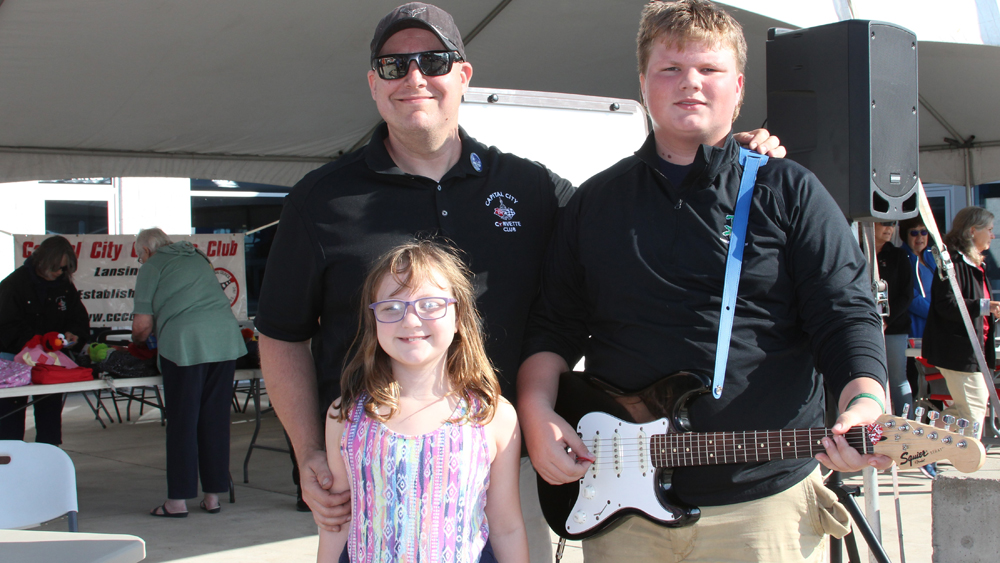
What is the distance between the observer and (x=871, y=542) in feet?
8.27

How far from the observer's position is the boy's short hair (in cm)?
166

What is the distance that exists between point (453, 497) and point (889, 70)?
7.19 ft

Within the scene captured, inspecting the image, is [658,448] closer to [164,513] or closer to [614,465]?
[614,465]

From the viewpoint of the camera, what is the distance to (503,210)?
6.22ft

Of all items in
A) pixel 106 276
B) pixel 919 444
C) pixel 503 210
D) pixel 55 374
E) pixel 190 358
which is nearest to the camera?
pixel 919 444

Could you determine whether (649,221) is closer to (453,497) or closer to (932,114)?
(453,497)

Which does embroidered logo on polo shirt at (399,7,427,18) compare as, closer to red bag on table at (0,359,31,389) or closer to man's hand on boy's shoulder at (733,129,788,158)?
man's hand on boy's shoulder at (733,129,788,158)

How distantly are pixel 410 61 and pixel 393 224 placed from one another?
364 mm

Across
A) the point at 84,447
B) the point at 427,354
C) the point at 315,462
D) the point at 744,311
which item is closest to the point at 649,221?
the point at 744,311

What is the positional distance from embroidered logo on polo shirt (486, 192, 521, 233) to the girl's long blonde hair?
24cm

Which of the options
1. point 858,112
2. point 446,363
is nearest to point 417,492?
point 446,363

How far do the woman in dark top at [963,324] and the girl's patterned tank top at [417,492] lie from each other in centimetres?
455

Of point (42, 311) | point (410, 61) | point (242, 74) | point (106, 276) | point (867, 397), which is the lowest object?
point (867, 397)

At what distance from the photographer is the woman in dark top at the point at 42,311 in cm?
572
